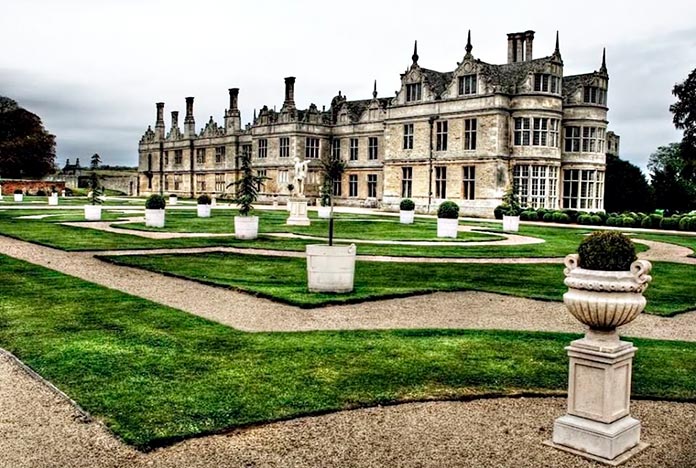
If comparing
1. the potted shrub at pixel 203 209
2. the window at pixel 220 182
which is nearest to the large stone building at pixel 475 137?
the window at pixel 220 182

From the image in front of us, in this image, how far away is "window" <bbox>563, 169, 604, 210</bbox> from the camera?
41.9 metres

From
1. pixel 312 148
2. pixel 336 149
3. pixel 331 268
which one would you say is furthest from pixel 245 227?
pixel 336 149

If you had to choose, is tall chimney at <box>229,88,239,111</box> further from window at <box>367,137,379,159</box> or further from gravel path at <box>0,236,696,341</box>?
gravel path at <box>0,236,696,341</box>

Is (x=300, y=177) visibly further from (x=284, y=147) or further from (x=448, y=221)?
(x=284, y=147)

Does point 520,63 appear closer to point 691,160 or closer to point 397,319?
point 691,160

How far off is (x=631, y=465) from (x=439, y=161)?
40264 mm

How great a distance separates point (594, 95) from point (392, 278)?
109 ft

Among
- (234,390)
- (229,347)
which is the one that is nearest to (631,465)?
(234,390)

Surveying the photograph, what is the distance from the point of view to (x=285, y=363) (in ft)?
24.4

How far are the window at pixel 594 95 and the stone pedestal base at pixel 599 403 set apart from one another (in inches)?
1574

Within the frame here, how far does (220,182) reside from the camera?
67312 millimetres

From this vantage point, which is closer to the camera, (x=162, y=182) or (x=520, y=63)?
(x=520, y=63)

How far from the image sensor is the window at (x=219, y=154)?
67.0m

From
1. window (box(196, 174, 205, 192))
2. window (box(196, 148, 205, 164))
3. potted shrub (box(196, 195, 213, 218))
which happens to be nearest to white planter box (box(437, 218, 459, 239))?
potted shrub (box(196, 195, 213, 218))
